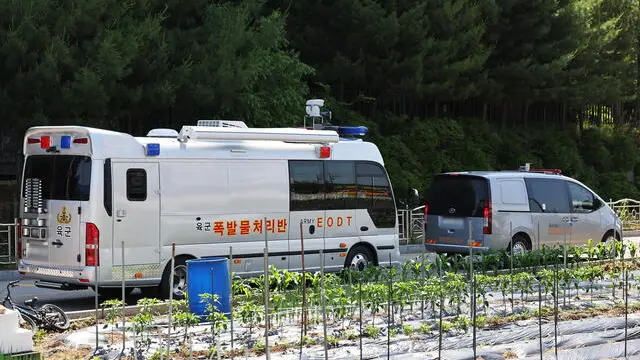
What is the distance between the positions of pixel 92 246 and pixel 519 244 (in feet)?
29.3

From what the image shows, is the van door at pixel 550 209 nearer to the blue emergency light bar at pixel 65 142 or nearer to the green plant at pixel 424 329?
the green plant at pixel 424 329

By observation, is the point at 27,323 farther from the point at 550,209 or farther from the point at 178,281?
the point at 550,209

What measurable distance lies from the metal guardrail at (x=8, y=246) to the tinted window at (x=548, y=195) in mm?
10388

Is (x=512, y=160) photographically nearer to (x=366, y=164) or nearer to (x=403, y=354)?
(x=366, y=164)

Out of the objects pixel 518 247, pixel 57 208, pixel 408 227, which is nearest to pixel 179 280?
pixel 57 208

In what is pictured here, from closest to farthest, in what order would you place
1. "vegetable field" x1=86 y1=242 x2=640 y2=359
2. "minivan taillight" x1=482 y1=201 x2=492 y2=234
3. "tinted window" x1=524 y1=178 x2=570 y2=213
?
"vegetable field" x1=86 y1=242 x2=640 y2=359 → "minivan taillight" x1=482 y1=201 x2=492 y2=234 → "tinted window" x1=524 y1=178 x2=570 y2=213

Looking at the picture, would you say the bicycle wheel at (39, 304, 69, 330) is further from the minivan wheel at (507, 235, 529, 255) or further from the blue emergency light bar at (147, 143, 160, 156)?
the minivan wheel at (507, 235, 529, 255)

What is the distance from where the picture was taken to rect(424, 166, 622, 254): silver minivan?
1883 centimetres

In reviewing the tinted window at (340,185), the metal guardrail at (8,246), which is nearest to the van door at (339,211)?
the tinted window at (340,185)

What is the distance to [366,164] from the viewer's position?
57.5 feet

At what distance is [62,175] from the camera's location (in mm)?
14203

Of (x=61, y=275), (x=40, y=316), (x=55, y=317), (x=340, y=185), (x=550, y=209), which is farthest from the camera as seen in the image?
(x=550, y=209)

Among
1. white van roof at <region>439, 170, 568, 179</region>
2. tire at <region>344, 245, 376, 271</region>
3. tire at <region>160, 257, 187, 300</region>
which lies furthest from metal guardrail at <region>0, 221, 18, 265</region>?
white van roof at <region>439, 170, 568, 179</region>

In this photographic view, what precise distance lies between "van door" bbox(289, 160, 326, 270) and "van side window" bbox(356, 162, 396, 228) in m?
0.95
